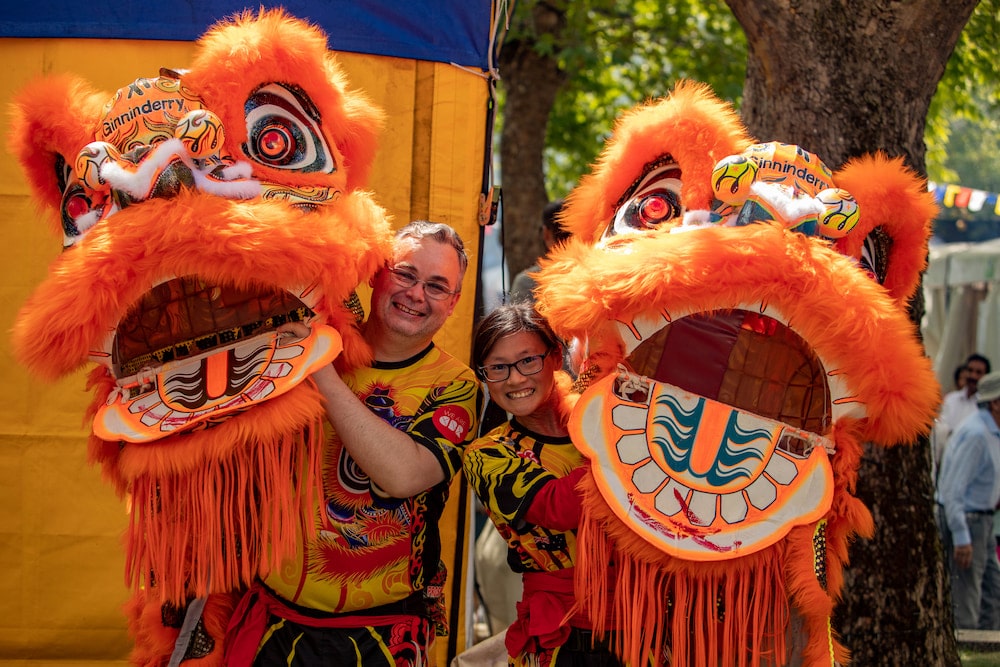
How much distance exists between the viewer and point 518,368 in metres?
2.46

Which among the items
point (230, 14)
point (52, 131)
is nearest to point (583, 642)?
point (52, 131)

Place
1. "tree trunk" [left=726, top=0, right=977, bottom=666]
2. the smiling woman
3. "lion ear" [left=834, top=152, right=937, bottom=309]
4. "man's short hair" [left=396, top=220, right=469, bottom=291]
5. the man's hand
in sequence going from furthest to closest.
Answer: the man's hand → "tree trunk" [left=726, top=0, right=977, bottom=666] → "man's short hair" [left=396, top=220, right=469, bottom=291] → "lion ear" [left=834, top=152, right=937, bottom=309] → the smiling woman

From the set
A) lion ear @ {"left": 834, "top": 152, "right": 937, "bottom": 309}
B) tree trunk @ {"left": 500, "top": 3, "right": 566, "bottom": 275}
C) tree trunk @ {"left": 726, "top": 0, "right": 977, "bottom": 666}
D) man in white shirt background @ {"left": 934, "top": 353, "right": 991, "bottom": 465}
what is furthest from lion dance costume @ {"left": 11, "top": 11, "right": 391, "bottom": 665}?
man in white shirt background @ {"left": 934, "top": 353, "right": 991, "bottom": 465}

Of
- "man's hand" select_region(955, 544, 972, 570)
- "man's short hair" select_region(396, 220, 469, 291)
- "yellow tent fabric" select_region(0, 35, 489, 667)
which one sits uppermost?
"man's short hair" select_region(396, 220, 469, 291)

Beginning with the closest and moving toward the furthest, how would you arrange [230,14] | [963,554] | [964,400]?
1. [230,14]
2. [963,554]
3. [964,400]

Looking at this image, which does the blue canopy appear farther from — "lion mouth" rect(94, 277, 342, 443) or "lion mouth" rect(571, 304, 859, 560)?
"lion mouth" rect(571, 304, 859, 560)

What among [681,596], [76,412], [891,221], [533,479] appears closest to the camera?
[681,596]

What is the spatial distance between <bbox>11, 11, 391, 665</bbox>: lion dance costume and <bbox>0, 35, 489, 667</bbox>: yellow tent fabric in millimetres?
962

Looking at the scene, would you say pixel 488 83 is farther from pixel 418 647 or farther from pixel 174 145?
pixel 418 647

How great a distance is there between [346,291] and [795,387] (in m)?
1.04

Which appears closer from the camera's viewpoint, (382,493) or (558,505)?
(558,505)

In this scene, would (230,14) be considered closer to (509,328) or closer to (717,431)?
(509,328)

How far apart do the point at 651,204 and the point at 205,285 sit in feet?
3.41

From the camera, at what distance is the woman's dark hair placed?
8.13ft
